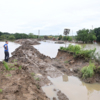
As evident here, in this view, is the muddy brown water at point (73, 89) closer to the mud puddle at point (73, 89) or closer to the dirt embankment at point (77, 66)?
the mud puddle at point (73, 89)

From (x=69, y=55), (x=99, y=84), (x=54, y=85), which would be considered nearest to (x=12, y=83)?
(x=54, y=85)

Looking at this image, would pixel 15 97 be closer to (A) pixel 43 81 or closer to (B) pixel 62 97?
(B) pixel 62 97

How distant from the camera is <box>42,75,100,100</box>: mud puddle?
4426 mm

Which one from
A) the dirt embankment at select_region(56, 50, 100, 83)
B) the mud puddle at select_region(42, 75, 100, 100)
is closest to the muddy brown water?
the mud puddle at select_region(42, 75, 100, 100)

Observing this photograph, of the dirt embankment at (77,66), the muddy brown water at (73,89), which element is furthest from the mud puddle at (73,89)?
the dirt embankment at (77,66)

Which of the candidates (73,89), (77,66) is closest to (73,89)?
(73,89)

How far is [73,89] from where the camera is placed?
4980 millimetres

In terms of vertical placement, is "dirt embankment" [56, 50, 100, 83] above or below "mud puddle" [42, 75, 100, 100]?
above

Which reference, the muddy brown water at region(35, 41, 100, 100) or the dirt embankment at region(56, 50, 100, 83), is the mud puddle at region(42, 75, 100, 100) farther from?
the dirt embankment at region(56, 50, 100, 83)

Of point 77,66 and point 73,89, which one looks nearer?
point 73,89

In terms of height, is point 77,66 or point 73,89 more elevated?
point 77,66

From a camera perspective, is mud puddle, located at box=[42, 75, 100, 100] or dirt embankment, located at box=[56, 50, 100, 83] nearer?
mud puddle, located at box=[42, 75, 100, 100]

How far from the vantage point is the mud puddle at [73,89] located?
4426 millimetres

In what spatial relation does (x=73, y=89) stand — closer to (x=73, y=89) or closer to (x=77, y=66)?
(x=73, y=89)
